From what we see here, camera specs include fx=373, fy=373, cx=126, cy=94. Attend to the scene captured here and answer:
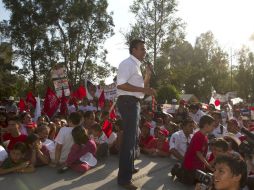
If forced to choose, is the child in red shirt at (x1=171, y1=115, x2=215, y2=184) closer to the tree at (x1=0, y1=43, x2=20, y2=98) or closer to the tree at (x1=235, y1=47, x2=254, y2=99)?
the tree at (x1=0, y1=43, x2=20, y2=98)

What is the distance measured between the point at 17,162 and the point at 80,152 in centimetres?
96

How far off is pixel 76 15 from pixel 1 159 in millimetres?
25286

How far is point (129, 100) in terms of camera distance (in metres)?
4.66

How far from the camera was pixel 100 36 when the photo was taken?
→ 31297 mm

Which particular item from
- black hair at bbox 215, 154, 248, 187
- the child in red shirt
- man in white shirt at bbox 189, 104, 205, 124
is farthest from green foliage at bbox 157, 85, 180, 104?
black hair at bbox 215, 154, 248, 187

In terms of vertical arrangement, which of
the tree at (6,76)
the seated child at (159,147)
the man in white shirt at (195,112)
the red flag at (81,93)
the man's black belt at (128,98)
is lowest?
the seated child at (159,147)

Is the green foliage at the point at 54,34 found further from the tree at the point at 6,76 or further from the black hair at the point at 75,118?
the black hair at the point at 75,118

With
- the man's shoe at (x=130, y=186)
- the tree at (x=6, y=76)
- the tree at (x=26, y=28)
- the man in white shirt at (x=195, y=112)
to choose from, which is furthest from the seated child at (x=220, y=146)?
the tree at (x=6, y=76)

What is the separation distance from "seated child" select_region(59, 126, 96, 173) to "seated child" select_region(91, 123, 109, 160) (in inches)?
14.3

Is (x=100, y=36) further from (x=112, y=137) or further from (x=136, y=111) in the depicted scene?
(x=136, y=111)

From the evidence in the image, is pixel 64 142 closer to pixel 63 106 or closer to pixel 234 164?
pixel 234 164

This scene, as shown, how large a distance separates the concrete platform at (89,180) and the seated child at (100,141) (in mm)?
188

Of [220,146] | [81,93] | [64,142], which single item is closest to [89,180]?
[64,142]

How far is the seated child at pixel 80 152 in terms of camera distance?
5.61 metres
